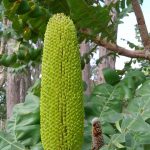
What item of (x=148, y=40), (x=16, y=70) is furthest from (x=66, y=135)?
(x=16, y=70)

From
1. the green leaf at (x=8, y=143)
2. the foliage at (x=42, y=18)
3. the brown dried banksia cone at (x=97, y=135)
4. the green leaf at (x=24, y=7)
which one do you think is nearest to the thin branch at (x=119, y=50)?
the foliage at (x=42, y=18)

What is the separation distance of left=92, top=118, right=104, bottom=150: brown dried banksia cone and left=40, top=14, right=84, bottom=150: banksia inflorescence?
0.17 ft

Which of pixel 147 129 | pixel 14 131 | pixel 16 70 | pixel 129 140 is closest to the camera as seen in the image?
pixel 147 129

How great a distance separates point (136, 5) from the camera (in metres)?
1.84

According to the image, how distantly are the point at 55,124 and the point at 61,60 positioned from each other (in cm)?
16

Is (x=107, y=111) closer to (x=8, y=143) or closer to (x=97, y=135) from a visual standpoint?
(x=8, y=143)

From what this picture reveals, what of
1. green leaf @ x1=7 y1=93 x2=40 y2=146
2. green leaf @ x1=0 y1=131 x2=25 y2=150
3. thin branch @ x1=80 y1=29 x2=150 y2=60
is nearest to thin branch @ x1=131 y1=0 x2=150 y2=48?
thin branch @ x1=80 y1=29 x2=150 y2=60

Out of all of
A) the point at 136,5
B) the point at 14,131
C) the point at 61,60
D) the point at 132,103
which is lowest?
the point at 14,131

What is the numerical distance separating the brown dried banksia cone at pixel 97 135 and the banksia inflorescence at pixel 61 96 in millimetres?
51

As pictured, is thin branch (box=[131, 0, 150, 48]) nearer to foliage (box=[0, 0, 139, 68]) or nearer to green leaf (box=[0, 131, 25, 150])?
foliage (box=[0, 0, 139, 68])

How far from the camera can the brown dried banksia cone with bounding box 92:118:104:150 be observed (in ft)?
4.06

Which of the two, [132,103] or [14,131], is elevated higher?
[132,103]

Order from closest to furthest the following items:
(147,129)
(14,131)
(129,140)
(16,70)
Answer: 1. (147,129)
2. (129,140)
3. (14,131)
4. (16,70)

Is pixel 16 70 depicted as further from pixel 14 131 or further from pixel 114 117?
pixel 114 117
